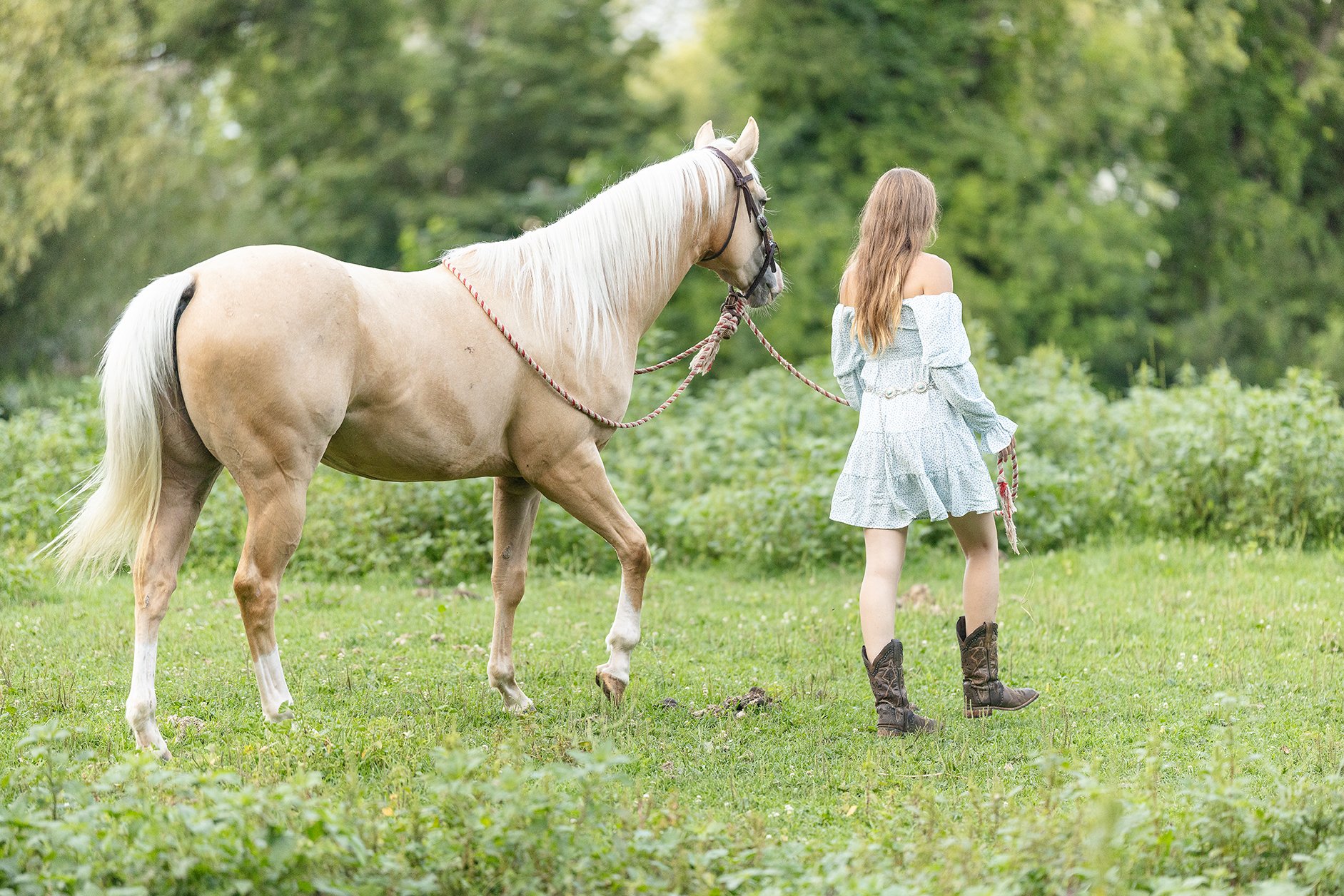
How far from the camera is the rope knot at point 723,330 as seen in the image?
199 inches

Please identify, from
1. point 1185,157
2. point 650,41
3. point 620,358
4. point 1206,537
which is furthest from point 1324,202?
point 620,358

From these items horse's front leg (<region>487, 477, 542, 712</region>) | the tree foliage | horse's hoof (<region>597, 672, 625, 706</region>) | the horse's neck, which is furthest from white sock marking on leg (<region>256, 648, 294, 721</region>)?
the tree foliage

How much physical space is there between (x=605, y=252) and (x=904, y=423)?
1.31 metres

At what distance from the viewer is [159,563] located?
4.11 meters

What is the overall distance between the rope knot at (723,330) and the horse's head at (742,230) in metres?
0.08

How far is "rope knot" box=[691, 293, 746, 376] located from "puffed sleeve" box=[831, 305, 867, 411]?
1.91ft

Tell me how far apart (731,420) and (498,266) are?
464 centimetres

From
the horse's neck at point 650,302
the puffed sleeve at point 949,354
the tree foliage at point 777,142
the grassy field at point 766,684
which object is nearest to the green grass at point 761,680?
the grassy field at point 766,684

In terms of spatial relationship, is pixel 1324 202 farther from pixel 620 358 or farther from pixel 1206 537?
pixel 620 358

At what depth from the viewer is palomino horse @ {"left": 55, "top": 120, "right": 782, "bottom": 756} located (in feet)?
12.6

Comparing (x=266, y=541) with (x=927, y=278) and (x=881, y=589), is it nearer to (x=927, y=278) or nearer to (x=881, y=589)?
(x=881, y=589)

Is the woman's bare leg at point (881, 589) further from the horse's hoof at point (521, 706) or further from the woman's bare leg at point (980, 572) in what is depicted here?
the horse's hoof at point (521, 706)

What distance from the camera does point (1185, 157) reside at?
2267cm

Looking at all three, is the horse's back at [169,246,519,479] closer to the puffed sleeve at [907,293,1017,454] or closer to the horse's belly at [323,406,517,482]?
the horse's belly at [323,406,517,482]
